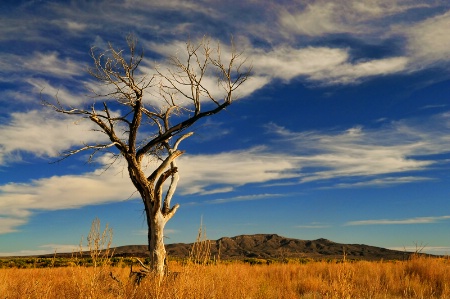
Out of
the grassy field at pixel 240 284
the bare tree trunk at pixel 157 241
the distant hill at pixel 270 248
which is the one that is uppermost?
the bare tree trunk at pixel 157 241

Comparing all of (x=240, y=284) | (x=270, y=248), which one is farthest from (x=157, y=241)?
(x=270, y=248)

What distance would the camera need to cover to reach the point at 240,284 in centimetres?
1027

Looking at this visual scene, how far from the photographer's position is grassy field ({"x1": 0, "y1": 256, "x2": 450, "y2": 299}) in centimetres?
679

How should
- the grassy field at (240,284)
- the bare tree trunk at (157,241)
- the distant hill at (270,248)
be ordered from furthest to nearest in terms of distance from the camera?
the distant hill at (270,248) < the bare tree trunk at (157,241) < the grassy field at (240,284)

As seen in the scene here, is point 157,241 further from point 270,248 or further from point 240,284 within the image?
point 270,248

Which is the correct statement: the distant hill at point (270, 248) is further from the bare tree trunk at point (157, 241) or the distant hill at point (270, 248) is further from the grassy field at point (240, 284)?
the bare tree trunk at point (157, 241)

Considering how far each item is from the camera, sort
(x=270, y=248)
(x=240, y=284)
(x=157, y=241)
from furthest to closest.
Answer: (x=270, y=248), (x=240, y=284), (x=157, y=241)

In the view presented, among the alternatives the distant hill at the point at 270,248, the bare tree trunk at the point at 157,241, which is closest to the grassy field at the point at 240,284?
the bare tree trunk at the point at 157,241

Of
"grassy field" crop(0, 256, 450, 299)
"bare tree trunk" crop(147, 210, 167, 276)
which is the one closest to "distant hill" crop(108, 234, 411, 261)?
"grassy field" crop(0, 256, 450, 299)

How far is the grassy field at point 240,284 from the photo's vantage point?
6.79m

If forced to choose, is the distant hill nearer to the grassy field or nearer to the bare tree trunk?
the grassy field

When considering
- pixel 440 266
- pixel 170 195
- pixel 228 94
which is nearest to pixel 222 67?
pixel 228 94

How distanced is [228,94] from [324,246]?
75189 mm

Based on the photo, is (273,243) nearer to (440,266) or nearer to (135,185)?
(440,266)
